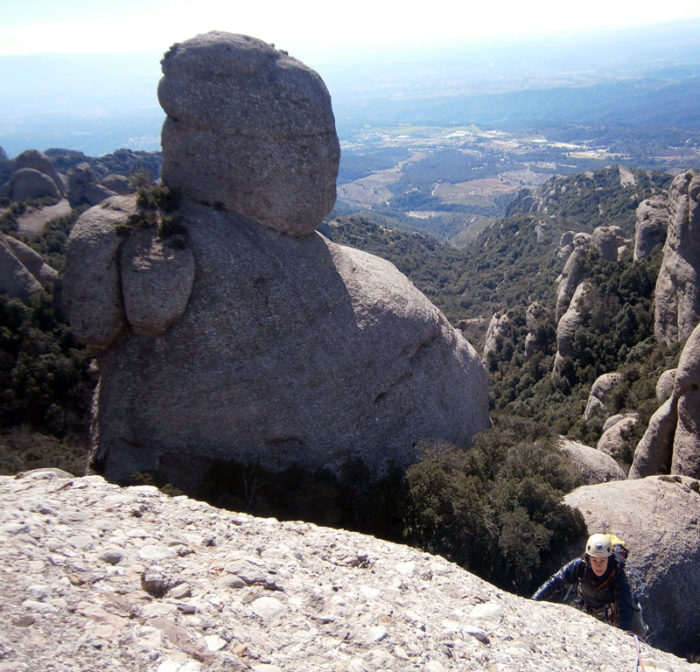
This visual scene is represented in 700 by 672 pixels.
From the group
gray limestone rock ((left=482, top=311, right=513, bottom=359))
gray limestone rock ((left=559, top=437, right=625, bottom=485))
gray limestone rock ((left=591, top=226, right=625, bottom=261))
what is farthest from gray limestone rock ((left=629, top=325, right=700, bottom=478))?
gray limestone rock ((left=591, top=226, right=625, bottom=261))

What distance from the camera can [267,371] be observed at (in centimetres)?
1916

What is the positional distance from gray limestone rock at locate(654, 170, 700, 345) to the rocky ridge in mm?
25360

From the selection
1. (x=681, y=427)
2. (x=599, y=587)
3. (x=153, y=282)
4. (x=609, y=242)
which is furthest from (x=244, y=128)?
(x=609, y=242)

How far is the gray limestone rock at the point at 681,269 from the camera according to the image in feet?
97.6

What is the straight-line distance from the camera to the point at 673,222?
32.4 metres

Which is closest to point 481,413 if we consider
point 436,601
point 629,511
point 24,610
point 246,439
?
point 629,511

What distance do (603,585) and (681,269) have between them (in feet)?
87.8

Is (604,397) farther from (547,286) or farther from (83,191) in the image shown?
(83,191)

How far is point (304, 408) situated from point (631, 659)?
41.6ft

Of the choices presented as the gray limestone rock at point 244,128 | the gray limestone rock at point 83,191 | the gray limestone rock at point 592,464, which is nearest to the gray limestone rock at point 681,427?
the gray limestone rock at point 592,464

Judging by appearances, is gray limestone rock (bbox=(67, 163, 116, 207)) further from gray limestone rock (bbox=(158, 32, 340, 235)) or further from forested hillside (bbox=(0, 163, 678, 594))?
gray limestone rock (bbox=(158, 32, 340, 235))

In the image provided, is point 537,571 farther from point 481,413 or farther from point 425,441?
point 481,413

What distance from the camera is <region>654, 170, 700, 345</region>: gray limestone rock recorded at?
Result: 29.7m

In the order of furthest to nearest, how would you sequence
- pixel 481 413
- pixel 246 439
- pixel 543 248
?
pixel 543 248, pixel 481 413, pixel 246 439
